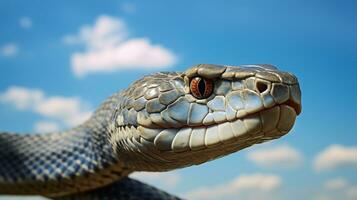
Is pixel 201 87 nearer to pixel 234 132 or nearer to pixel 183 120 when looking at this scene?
pixel 183 120

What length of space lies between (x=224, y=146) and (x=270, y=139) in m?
0.46

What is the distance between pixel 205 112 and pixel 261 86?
0.63 metres

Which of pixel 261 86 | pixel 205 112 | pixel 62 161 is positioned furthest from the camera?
pixel 62 161

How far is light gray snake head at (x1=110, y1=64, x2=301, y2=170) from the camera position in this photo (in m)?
5.27

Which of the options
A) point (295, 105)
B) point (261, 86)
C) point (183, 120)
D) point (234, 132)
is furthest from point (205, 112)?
point (295, 105)

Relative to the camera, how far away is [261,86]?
5.30 m

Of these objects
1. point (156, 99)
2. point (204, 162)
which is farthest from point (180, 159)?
point (156, 99)

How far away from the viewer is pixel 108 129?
758 centimetres

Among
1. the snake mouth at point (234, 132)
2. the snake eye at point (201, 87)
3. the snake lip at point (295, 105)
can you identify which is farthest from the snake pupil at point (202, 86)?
A: the snake lip at point (295, 105)

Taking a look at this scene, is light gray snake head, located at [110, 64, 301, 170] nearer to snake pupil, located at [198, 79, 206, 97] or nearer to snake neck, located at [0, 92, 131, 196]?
snake pupil, located at [198, 79, 206, 97]

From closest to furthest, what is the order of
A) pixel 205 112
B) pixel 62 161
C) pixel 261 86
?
pixel 261 86
pixel 205 112
pixel 62 161

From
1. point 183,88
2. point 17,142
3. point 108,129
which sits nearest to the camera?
point 183,88

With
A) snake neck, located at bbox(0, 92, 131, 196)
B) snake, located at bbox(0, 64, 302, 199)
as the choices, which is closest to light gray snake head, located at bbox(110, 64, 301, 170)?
snake, located at bbox(0, 64, 302, 199)

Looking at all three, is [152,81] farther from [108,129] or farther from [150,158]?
[108,129]
